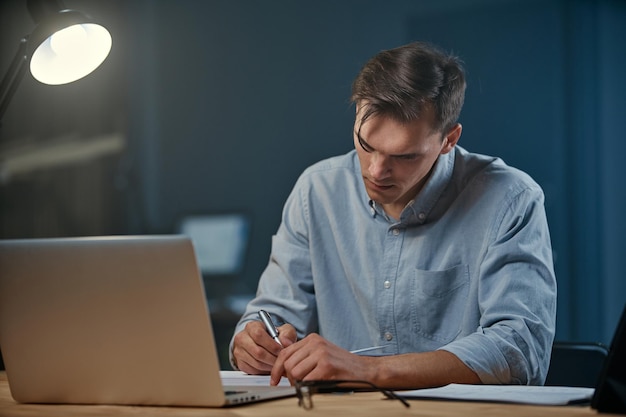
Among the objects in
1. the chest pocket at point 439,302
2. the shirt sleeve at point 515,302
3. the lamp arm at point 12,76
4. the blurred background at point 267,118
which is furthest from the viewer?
the blurred background at point 267,118

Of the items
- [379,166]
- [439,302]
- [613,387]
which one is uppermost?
[379,166]

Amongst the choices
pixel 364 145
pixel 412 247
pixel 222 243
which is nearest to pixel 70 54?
pixel 364 145

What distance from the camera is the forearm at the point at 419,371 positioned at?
123 centimetres

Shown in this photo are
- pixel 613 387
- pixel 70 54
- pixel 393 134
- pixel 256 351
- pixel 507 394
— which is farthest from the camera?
pixel 70 54

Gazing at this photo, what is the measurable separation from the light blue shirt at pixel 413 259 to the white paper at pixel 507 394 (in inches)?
12.9

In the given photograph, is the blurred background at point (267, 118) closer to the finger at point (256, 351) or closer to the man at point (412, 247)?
the man at point (412, 247)

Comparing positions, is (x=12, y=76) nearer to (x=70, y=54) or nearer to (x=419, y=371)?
(x=70, y=54)

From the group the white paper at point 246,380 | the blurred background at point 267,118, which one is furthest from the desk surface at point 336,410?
the blurred background at point 267,118

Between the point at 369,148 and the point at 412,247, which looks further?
the point at 412,247

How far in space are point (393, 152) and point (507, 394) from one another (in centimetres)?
63

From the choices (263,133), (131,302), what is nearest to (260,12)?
(263,133)

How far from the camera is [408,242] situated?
1.80 meters

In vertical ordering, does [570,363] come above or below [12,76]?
below

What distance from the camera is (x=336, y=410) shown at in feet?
3.39
